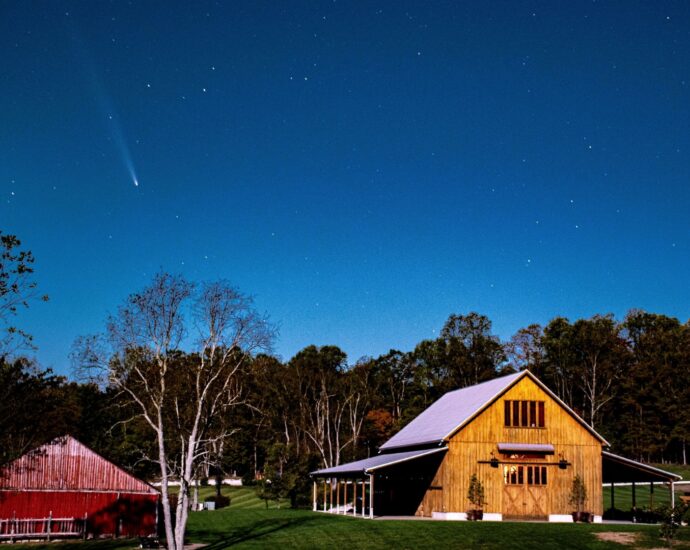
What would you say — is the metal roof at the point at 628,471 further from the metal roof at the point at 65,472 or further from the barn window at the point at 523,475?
the metal roof at the point at 65,472

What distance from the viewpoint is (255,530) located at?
138 feet

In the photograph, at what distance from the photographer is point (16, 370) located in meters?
49.4

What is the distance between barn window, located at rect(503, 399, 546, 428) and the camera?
4484 cm

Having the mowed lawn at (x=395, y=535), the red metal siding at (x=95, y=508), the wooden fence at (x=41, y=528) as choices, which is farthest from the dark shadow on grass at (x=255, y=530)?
the wooden fence at (x=41, y=528)

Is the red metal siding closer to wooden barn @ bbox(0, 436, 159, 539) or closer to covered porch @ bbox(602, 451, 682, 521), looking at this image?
wooden barn @ bbox(0, 436, 159, 539)

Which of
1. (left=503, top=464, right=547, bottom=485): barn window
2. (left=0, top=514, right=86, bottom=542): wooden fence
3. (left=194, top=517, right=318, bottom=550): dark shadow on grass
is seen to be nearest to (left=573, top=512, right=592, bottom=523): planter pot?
(left=503, top=464, right=547, bottom=485): barn window

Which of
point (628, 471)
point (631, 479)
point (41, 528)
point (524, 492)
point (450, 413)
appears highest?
point (450, 413)

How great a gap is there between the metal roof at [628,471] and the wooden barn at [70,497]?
2519cm

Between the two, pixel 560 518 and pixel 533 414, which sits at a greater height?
pixel 533 414

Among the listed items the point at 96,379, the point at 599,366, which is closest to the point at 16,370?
the point at 96,379

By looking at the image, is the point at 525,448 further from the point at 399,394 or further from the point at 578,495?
the point at 399,394

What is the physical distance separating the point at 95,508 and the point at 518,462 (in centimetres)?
2297

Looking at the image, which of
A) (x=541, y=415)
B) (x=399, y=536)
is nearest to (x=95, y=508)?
(x=399, y=536)

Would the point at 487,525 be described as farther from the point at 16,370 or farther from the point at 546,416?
A: the point at 16,370
